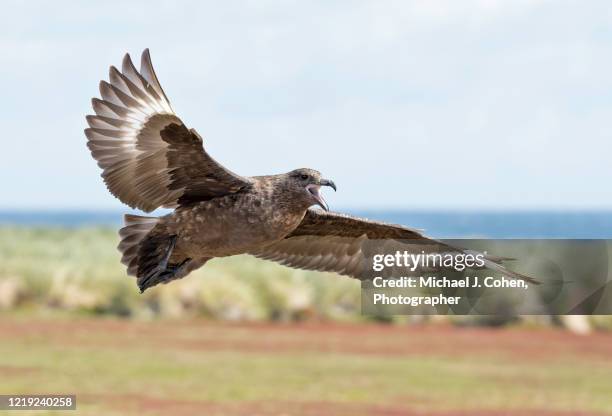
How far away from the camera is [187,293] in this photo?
106 ft

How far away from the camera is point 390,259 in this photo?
1037 centimetres

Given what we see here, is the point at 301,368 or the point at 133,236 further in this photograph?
the point at 301,368

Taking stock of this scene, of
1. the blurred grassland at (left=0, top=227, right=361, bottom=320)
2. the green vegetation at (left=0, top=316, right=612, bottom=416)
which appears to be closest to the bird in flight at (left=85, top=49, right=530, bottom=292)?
the green vegetation at (left=0, top=316, right=612, bottom=416)

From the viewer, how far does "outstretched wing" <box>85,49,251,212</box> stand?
26.5ft

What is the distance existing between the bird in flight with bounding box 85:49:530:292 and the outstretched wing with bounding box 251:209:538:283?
1.42 metres

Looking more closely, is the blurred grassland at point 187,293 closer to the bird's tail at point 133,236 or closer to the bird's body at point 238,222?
the bird's tail at point 133,236

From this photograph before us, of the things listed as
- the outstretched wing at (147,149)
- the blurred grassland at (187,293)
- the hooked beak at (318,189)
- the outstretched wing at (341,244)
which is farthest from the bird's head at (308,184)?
the blurred grassland at (187,293)

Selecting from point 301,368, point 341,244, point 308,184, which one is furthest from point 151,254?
point 301,368

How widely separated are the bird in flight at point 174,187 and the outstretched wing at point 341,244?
1419 millimetres

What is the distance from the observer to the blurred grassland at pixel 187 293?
32281 millimetres

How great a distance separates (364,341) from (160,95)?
21395mm

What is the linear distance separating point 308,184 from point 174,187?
1028 millimetres

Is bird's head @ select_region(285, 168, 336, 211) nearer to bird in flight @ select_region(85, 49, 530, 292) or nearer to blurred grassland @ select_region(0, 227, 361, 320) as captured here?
bird in flight @ select_region(85, 49, 530, 292)

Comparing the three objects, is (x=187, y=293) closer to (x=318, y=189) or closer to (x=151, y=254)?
(x=151, y=254)
